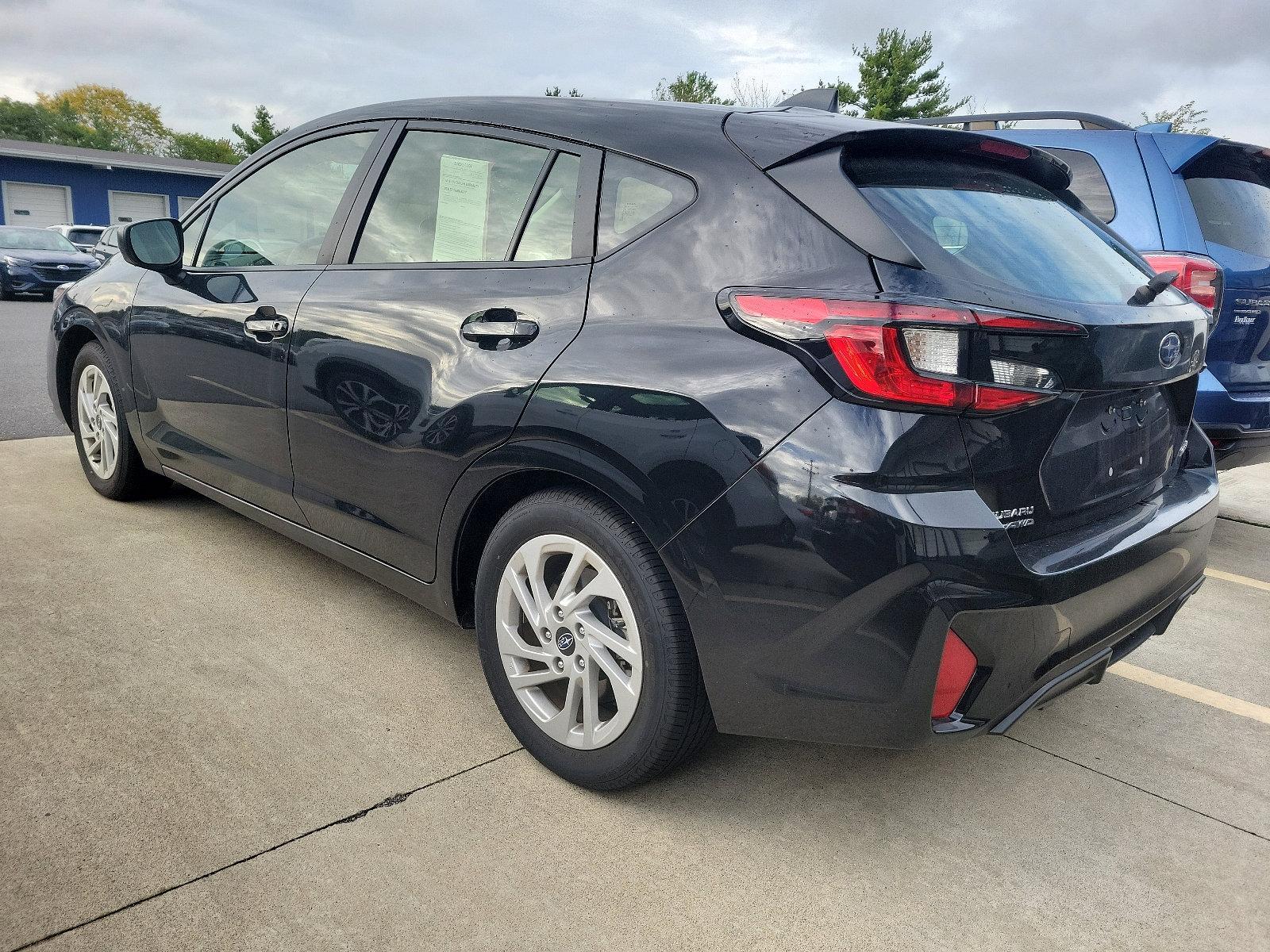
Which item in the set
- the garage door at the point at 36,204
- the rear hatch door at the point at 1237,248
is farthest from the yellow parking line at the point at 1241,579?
the garage door at the point at 36,204

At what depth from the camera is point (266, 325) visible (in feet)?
10.4

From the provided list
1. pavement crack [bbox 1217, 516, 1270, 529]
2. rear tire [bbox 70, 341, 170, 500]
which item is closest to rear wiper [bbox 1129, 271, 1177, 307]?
pavement crack [bbox 1217, 516, 1270, 529]

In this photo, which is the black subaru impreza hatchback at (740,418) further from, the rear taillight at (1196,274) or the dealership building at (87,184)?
the dealership building at (87,184)

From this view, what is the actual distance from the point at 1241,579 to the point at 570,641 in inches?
136

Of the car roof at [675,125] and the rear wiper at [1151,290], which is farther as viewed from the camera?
the rear wiper at [1151,290]

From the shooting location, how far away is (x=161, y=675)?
112 inches

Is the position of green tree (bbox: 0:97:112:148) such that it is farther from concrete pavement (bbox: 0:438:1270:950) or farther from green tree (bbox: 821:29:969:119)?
concrete pavement (bbox: 0:438:1270:950)

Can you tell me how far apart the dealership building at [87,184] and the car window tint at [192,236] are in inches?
1393

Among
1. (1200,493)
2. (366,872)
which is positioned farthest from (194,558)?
(1200,493)

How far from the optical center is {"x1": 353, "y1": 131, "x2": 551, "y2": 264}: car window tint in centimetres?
263

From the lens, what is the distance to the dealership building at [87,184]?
35094mm

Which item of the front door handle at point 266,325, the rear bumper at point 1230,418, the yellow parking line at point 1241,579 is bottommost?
the yellow parking line at point 1241,579

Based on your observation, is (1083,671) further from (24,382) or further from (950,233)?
(24,382)

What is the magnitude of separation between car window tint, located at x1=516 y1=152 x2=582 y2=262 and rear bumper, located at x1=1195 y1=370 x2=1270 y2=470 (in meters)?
2.88
